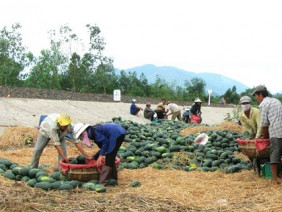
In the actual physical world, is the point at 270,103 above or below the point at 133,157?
above

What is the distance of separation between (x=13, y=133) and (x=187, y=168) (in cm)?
613

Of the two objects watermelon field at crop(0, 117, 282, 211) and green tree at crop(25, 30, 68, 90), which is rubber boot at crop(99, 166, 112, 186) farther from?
green tree at crop(25, 30, 68, 90)

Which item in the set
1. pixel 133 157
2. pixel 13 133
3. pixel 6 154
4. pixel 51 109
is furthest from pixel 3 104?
pixel 133 157

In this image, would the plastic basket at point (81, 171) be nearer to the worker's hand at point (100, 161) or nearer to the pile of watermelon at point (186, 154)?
the worker's hand at point (100, 161)

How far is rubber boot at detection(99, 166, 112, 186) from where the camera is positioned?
676 centimetres

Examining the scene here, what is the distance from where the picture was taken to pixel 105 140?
22.4 ft

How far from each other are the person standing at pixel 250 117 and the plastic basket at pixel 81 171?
2.90 metres

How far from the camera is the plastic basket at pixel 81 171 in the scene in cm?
676

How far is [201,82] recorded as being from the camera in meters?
49.8

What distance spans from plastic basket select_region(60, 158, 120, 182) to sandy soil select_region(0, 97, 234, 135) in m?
7.93

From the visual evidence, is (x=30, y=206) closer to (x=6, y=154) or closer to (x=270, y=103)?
(x=270, y=103)

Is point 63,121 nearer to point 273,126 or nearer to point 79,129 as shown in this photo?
point 79,129

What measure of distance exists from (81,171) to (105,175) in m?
0.40

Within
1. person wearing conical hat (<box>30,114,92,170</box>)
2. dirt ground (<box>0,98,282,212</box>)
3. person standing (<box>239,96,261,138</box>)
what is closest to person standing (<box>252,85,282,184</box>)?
dirt ground (<box>0,98,282,212</box>)
